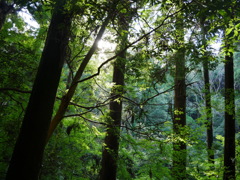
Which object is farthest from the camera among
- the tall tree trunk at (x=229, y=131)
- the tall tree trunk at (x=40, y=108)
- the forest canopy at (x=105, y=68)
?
the tall tree trunk at (x=229, y=131)

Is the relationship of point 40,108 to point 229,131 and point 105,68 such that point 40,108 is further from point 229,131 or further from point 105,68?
point 229,131

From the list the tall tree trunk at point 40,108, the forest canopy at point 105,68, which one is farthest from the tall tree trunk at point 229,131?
the tall tree trunk at point 40,108

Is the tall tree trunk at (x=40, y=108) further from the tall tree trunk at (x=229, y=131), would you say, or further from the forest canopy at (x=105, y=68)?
the tall tree trunk at (x=229, y=131)

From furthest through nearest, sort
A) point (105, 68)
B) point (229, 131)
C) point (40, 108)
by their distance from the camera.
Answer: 1. point (229, 131)
2. point (105, 68)
3. point (40, 108)

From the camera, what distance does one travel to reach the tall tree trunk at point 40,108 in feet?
7.43

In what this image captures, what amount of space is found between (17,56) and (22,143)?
275 cm

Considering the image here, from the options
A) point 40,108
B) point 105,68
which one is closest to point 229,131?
point 105,68

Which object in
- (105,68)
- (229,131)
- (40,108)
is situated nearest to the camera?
(40,108)

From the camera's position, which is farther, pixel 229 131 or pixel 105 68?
pixel 229 131

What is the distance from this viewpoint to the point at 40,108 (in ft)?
8.14

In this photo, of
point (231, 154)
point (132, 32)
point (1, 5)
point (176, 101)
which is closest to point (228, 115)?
point (231, 154)

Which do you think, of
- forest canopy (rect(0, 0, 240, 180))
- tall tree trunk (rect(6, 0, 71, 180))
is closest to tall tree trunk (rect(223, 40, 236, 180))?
A: forest canopy (rect(0, 0, 240, 180))

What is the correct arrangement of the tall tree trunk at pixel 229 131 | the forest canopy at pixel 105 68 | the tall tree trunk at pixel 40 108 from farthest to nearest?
the tall tree trunk at pixel 229 131 → the forest canopy at pixel 105 68 → the tall tree trunk at pixel 40 108

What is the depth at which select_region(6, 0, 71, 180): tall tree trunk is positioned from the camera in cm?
227
